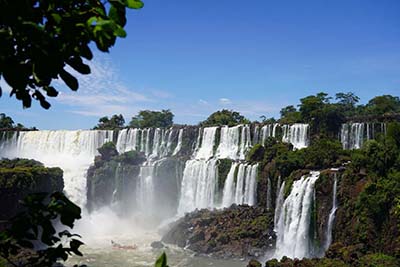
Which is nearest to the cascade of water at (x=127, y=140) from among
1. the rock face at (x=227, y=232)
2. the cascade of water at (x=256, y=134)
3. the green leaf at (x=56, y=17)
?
the cascade of water at (x=256, y=134)

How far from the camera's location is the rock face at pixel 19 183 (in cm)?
2397

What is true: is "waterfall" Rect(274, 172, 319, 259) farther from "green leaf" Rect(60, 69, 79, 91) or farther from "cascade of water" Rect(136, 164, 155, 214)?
"green leaf" Rect(60, 69, 79, 91)

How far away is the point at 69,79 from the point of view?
1.78 m

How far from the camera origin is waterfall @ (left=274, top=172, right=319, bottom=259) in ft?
71.7

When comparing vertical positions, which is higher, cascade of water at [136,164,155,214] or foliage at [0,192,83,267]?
foliage at [0,192,83,267]

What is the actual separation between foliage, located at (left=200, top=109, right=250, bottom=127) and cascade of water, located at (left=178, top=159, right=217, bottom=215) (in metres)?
15.5

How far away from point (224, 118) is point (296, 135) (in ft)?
54.6

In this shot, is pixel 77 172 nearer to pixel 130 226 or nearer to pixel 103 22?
pixel 130 226

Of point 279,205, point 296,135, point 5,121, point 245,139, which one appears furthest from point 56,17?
point 5,121

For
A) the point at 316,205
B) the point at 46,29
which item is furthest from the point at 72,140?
the point at 46,29

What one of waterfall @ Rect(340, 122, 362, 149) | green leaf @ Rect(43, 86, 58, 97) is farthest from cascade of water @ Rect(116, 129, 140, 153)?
green leaf @ Rect(43, 86, 58, 97)

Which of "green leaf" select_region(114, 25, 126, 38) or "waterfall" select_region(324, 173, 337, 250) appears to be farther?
"waterfall" select_region(324, 173, 337, 250)

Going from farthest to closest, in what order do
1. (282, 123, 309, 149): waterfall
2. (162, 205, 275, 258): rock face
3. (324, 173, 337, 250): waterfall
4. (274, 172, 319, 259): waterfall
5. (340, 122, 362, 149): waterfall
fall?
1. (282, 123, 309, 149): waterfall
2. (340, 122, 362, 149): waterfall
3. (162, 205, 275, 258): rock face
4. (274, 172, 319, 259): waterfall
5. (324, 173, 337, 250): waterfall

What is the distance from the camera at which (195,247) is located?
2516 centimetres
